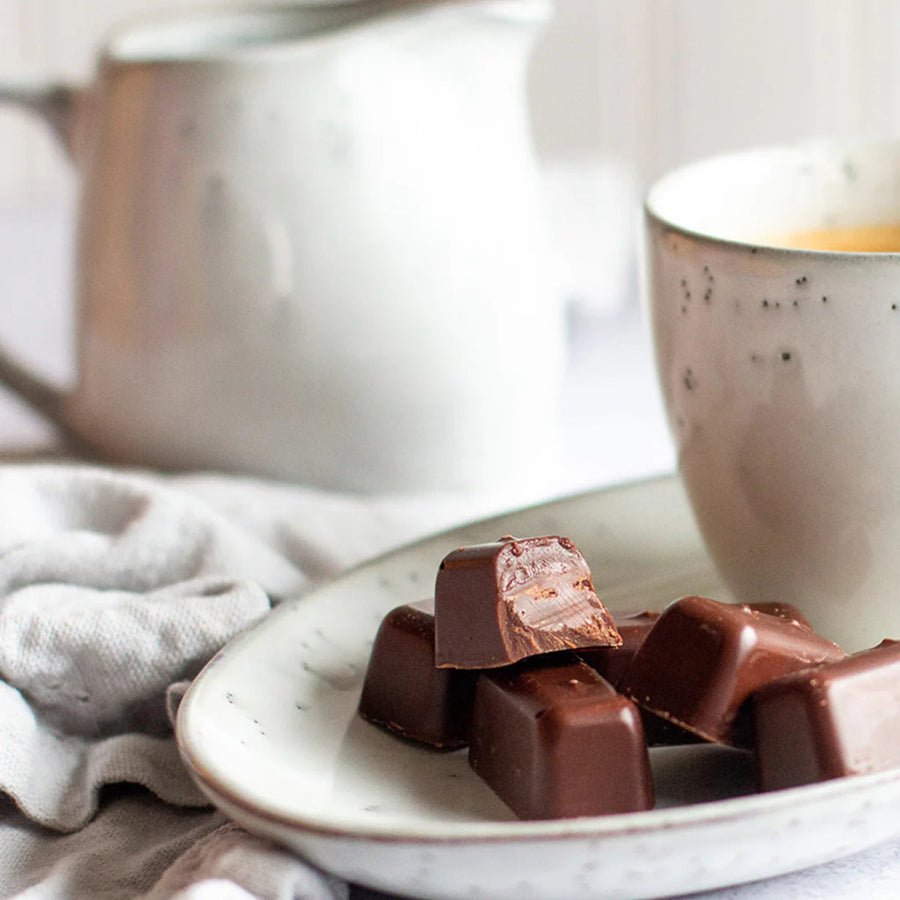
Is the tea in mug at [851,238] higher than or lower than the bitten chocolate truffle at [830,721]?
higher

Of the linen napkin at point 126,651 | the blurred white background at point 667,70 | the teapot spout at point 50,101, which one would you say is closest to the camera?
the linen napkin at point 126,651

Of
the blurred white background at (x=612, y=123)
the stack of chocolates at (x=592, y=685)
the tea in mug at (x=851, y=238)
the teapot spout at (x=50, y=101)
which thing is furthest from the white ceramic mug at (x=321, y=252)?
the stack of chocolates at (x=592, y=685)

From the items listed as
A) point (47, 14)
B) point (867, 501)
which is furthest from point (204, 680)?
point (47, 14)

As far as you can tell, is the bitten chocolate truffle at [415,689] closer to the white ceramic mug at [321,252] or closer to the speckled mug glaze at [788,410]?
the speckled mug glaze at [788,410]

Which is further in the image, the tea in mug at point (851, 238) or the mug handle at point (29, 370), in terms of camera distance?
the mug handle at point (29, 370)

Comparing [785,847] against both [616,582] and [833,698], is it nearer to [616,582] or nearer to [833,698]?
[833,698]

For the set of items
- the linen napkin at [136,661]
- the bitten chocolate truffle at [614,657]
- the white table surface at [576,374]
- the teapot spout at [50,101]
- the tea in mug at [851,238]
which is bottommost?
the white table surface at [576,374]
